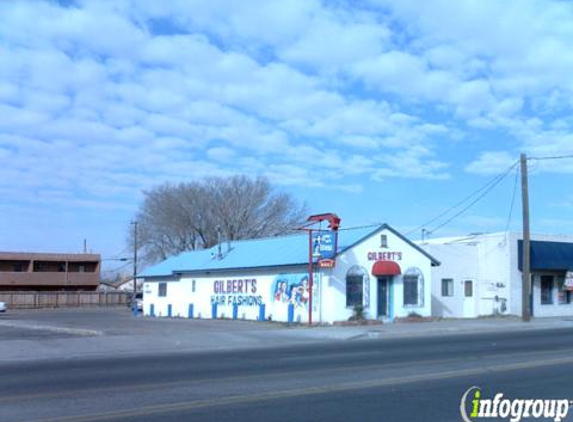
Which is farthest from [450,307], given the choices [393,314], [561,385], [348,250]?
[561,385]

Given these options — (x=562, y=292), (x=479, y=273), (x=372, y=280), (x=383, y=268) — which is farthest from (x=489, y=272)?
(x=372, y=280)

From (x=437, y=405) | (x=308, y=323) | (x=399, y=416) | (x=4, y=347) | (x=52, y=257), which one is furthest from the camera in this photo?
(x=52, y=257)

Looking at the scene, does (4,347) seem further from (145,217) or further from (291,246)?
(145,217)

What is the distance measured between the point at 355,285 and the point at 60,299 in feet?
163

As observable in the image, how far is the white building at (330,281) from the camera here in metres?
35.6

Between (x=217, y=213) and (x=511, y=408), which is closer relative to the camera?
(x=511, y=408)

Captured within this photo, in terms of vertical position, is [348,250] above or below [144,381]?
above

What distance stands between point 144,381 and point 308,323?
21390mm

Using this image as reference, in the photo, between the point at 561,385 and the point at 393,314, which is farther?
the point at 393,314

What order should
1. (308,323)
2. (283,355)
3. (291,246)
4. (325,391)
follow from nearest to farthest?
(325,391) → (283,355) → (308,323) → (291,246)

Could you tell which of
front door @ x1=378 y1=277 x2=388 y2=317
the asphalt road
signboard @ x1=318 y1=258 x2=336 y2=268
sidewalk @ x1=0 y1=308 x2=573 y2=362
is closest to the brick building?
sidewalk @ x1=0 y1=308 x2=573 y2=362

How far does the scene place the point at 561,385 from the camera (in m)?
12.5

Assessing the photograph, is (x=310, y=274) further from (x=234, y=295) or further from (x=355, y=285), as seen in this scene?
(x=234, y=295)

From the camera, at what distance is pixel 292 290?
37.0 meters
